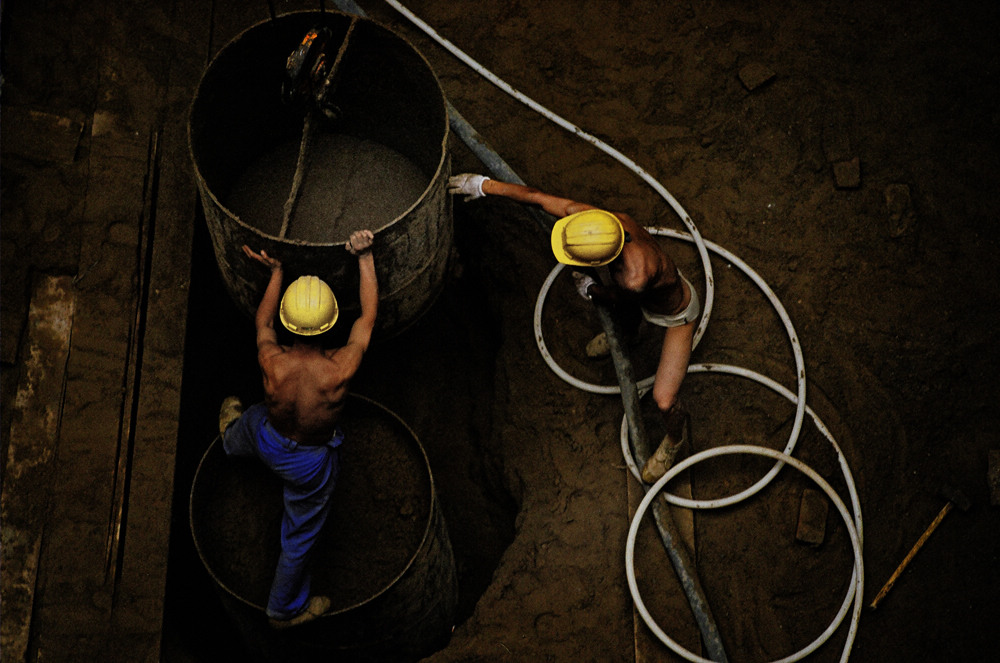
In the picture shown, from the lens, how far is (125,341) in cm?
412

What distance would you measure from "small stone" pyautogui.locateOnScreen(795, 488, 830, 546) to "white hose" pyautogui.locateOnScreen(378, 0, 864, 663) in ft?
0.31

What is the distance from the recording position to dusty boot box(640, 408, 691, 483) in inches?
163

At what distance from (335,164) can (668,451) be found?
2351 millimetres

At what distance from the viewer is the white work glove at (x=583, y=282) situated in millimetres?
4340

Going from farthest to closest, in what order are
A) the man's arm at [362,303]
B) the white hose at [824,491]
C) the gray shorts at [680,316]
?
the gray shorts at [680,316], the white hose at [824,491], the man's arm at [362,303]

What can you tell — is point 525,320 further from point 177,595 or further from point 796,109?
point 177,595

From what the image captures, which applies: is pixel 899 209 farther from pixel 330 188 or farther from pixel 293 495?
pixel 293 495

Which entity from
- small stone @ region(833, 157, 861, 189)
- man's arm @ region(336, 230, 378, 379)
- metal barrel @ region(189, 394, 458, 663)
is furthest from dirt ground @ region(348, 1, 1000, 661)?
man's arm @ region(336, 230, 378, 379)

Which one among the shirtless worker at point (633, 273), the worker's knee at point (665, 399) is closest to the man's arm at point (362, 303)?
the shirtless worker at point (633, 273)

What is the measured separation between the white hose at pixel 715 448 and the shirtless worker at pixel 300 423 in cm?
140

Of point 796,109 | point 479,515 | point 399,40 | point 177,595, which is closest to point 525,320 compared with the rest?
point 479,515

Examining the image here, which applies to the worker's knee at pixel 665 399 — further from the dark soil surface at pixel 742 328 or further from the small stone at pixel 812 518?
the small stone at pixel 812 518

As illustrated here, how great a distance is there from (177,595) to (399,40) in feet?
11.2

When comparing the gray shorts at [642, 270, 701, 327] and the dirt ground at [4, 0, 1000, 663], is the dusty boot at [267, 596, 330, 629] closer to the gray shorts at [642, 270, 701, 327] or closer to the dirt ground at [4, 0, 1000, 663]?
the dirt ground at [4, 0, 1000, 663]
